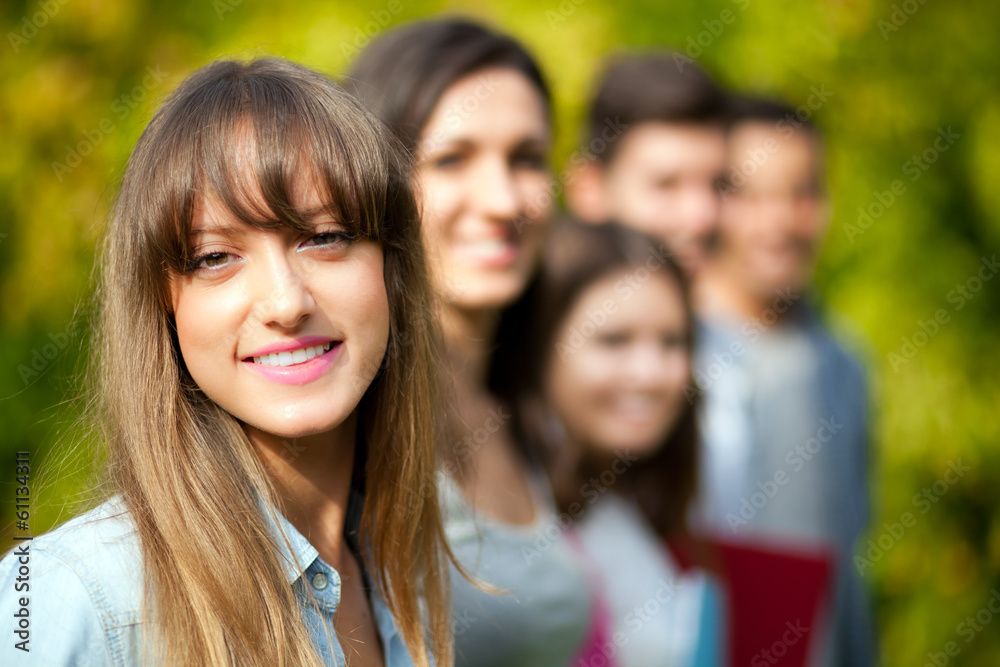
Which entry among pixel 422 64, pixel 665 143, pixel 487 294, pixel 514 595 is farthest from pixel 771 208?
pixel 514 595

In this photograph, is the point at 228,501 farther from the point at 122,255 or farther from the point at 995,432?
the point at 995,432

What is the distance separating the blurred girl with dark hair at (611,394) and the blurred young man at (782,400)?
0.73m

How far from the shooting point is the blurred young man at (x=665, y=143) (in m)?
3.61

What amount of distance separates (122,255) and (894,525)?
4.19 meters

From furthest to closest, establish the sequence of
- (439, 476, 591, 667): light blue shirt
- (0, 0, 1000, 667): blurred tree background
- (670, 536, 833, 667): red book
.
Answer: (0, 0, 1000, 667): blurred tree background, (670, 536, 833, 667): red book, (439, 476, 591, 667): light blue shirt

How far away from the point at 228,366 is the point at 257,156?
315 mm

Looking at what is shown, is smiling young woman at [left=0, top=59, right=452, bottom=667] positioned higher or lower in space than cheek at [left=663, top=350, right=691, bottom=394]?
higher

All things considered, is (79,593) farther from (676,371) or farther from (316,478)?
(676,371)

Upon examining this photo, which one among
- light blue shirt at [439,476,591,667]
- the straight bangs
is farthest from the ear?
the straight bangs

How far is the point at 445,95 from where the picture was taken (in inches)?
88.9

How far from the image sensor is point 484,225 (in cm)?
229

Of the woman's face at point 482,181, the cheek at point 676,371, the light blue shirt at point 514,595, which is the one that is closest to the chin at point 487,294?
the woman's face at point 482,181

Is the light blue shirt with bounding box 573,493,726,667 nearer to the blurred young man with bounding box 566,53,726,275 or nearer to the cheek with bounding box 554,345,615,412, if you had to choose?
the cheek with bounding box 554,345,615,412

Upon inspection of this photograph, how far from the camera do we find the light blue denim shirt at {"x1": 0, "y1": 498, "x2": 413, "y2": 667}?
114 cm
